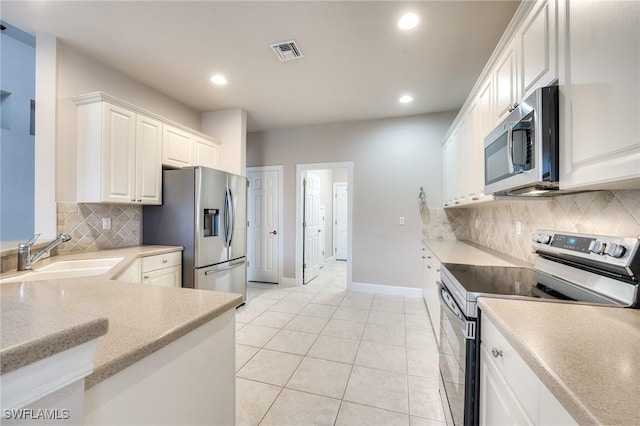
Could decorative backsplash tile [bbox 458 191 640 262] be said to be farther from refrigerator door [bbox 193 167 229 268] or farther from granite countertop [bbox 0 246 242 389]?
refrigerator door [bbox 193 167 229 268]

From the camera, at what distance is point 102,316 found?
59 cm

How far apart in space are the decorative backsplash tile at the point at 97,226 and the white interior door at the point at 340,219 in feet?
15.3

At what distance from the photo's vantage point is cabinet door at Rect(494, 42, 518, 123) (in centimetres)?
156

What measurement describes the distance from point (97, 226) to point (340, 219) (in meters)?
5.22

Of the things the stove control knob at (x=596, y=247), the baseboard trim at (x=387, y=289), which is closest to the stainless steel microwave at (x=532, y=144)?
the stove control knob at (x=596, y=247)

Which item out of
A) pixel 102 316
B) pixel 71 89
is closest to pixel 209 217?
pixel 71 89

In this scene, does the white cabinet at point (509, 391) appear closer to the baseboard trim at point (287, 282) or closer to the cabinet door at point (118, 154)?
the cabinet door at point (118, 154)

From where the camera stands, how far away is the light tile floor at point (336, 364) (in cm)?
166

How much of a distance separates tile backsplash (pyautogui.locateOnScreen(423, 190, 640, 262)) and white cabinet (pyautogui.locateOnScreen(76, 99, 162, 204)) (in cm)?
345

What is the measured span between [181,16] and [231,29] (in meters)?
0.36

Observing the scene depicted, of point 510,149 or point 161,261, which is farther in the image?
point 161,261

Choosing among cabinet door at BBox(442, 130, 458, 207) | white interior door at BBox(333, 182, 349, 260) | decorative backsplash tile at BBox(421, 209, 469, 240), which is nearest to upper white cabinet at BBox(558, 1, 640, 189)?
cabinet door at BBox(442, 130, 458, 207)

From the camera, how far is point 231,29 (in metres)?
2.13

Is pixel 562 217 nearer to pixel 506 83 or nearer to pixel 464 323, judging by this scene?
pixel 506 83
